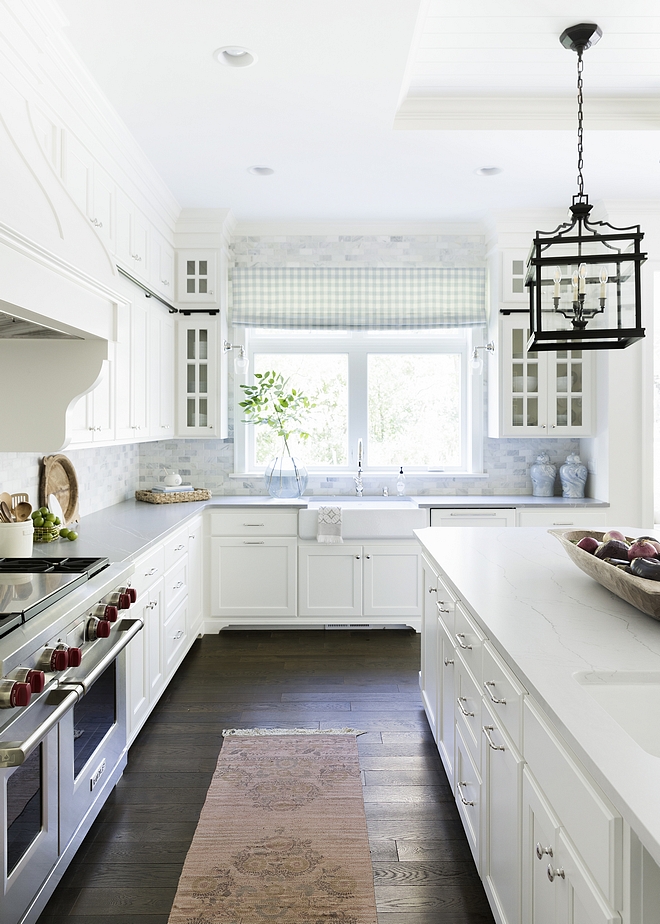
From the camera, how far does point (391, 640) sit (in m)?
4.35

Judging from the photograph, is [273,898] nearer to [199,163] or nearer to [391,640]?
[391,640]

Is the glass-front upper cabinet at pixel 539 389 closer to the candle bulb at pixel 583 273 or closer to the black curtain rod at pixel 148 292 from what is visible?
the black curtain rod at pixel 148 292

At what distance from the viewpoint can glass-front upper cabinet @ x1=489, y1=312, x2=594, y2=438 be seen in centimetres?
461

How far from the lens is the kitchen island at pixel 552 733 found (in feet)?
3.26

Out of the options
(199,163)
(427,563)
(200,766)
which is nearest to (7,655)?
(200,766)

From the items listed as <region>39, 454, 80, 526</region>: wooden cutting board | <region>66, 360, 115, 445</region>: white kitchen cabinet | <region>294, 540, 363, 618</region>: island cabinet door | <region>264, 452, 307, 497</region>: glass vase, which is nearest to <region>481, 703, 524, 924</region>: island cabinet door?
<region>66, 360, 115, 445</region>: white kitchen cabinet

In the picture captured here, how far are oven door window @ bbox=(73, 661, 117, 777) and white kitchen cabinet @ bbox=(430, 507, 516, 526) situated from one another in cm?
257

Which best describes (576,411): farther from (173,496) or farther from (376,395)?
(173,496)

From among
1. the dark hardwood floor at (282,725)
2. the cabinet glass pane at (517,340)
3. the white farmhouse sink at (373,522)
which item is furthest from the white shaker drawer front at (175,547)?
the cabinet glass pane at (517,340)

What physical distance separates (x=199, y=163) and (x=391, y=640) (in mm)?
3057

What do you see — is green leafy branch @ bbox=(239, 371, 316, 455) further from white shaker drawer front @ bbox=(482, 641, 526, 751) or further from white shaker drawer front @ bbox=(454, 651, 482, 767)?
white shaker drawer front @ bbox=(482, 641, 526, 751)

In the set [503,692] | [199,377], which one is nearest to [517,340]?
[199,377]

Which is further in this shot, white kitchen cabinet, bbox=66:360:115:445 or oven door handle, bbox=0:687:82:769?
white kitchen cabinet, bbox=66:360:115:445

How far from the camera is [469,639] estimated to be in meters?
2.04
